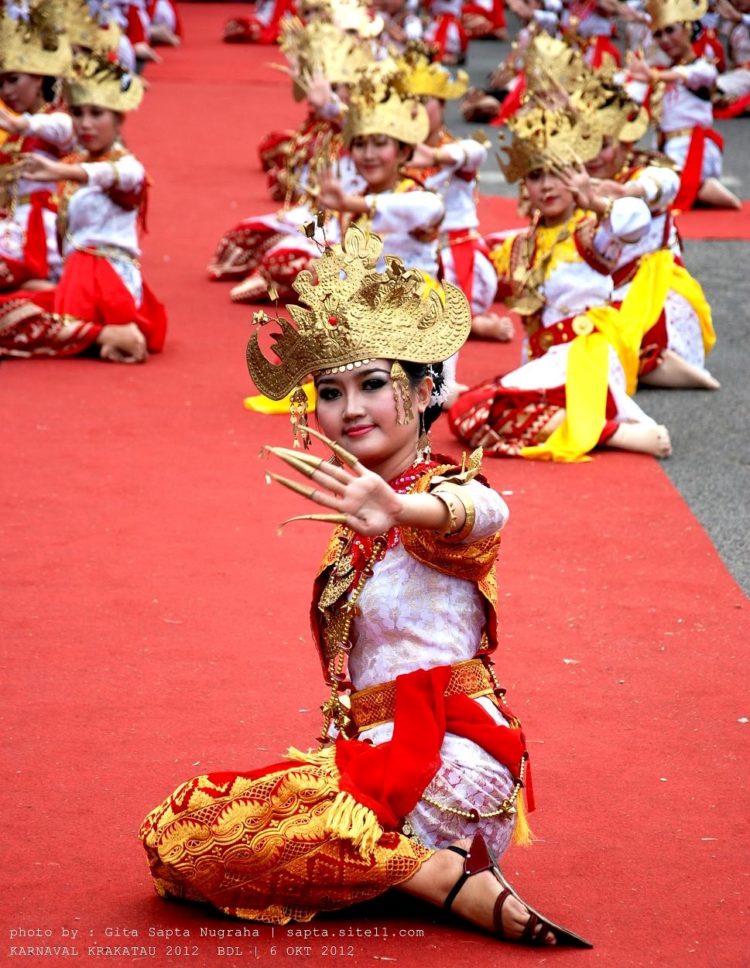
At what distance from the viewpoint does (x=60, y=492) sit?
13.8 ft

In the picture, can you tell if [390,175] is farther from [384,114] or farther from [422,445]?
[422,445]

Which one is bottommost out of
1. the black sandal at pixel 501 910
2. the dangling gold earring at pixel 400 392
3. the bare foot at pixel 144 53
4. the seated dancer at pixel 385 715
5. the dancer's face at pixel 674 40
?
the bare foot at pixel 144 53

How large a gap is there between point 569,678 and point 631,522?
102 centimetres

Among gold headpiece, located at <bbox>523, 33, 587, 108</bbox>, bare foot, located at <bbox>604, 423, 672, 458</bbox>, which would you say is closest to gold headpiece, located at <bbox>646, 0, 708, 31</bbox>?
gold headpiece, located at <bbox>523, 33, 587, 108</bbox>

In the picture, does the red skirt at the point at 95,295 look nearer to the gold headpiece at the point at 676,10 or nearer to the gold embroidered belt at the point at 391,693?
the gold embroidered belt at the point at 391,693

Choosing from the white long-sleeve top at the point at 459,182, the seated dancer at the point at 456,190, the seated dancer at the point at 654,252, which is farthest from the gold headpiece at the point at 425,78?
the seated dancer at the point at 654,252

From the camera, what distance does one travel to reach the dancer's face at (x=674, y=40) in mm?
8125

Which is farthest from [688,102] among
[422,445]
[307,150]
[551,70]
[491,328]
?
[422,445]

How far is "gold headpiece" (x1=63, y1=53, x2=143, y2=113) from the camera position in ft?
17.7

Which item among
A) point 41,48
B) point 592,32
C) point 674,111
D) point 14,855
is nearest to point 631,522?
point 14,855

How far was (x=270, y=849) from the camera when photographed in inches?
86.0

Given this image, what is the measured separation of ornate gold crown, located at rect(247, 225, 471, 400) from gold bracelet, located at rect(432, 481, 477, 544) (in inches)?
8.2

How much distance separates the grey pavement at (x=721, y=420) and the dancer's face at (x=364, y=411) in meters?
1.66

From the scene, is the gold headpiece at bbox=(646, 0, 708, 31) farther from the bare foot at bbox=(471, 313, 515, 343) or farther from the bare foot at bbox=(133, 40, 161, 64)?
the bare foot at bbox=(133, 40, 161, 64)
